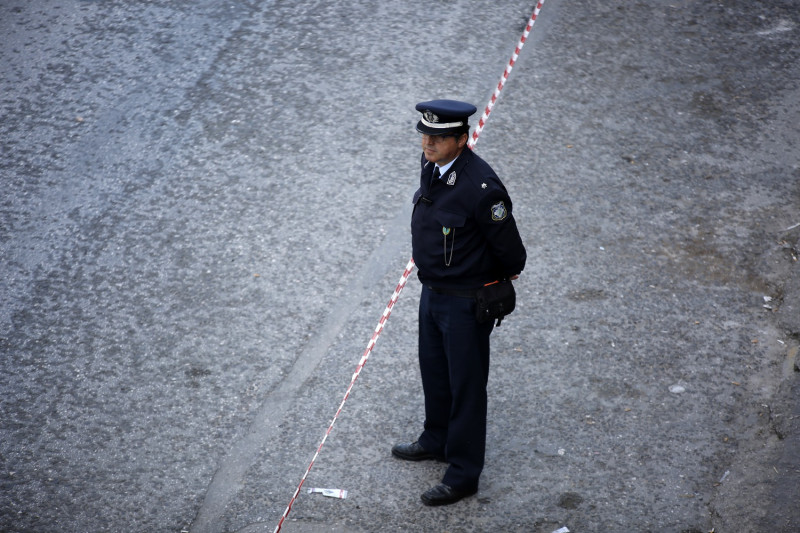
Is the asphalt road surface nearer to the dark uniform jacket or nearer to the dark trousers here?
the dark trousers

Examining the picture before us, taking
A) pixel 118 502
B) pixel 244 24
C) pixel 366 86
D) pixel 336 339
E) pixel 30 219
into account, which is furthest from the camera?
pixel 244 24

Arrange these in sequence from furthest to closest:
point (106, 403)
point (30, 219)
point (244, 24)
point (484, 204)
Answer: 1. point (244, 24)
2. point (30, 219)
3. point (106, 403)
4. point (484, 204)

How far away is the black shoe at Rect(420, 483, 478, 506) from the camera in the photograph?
4.67 meters

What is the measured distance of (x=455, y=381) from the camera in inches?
181

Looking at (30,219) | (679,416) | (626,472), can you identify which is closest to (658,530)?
(626,472)

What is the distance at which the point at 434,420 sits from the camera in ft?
16.0

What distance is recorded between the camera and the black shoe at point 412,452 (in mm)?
4965

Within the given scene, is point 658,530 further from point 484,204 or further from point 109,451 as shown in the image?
point 109,451

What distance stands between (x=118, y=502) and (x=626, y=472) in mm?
3004

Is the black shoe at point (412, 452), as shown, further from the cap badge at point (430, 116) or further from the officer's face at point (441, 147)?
the cap badge at point (430, 116)

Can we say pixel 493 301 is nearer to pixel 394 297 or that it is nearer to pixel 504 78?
pixel 394 297

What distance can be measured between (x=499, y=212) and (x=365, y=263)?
7.36 ft

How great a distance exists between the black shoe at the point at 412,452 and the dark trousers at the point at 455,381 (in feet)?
0.24

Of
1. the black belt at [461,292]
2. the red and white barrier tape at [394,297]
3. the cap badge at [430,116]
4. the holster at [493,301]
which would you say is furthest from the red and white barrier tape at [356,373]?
the cap badge at [430,116]
